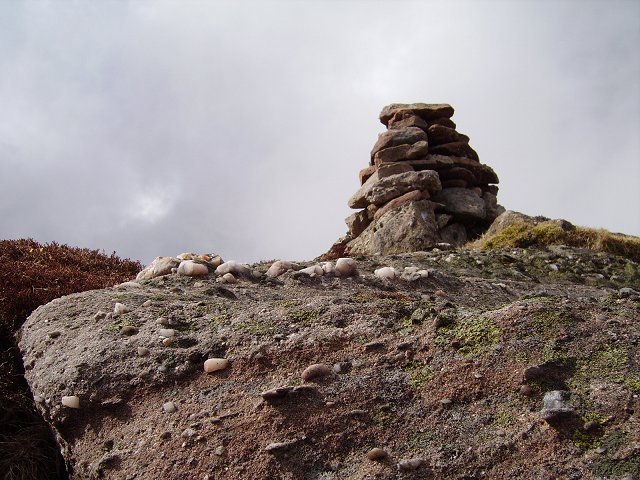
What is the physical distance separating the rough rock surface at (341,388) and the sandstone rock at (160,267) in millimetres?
1412

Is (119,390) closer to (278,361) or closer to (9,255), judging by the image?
(278,361)

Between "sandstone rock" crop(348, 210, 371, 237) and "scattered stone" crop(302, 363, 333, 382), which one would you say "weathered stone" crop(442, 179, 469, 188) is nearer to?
"sandstone rock" crop(348, 210, 371, 237)

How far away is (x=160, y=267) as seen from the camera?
7898mm

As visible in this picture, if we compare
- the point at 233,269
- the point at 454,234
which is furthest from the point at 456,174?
the point at 233,269

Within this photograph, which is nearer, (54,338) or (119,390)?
(119,390)

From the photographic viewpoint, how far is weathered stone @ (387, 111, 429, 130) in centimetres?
1978

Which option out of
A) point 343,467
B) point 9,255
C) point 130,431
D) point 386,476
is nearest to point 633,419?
point 386,476

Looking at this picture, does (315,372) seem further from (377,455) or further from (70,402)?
(70,402)

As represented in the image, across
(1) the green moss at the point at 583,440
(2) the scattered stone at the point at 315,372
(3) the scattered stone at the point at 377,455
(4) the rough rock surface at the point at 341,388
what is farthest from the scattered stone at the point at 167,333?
(1) the green moss at the point at 583,440

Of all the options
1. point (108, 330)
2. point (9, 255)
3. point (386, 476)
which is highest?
point (9, 255)

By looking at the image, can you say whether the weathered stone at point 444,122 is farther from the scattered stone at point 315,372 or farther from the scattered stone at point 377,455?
the scattered stone at point 377,455

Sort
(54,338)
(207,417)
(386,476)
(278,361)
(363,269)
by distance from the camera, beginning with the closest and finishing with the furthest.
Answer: (386,476)
(207,417)
(278,361)
(54,338)
(363,269)

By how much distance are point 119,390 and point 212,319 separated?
3.76ft

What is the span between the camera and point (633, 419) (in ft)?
12.5
